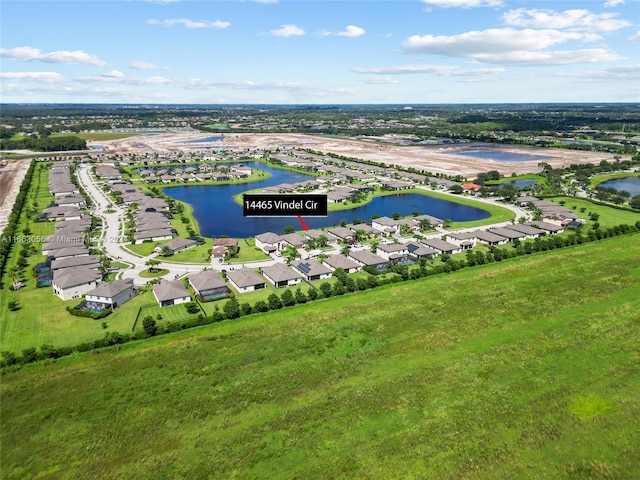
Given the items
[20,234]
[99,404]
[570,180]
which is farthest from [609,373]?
[570,180]

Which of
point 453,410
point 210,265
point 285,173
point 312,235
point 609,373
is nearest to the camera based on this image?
point 453,410

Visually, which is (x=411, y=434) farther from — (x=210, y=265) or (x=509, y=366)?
(x=210, y=265)

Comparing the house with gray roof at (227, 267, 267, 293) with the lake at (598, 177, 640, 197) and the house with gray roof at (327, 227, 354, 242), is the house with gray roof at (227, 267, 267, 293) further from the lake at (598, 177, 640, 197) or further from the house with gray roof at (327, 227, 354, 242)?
the lake at (598, 177, 640, 197)

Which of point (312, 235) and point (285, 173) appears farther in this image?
point (285, 173)

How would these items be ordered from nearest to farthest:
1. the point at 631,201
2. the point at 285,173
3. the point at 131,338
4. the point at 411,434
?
1. the point at 411,434
2. the point at 131,338
3. the point at 631,201
4. the point at 285,173

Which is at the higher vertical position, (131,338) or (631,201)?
(631,201)

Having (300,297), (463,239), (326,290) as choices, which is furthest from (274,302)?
(463,239)
